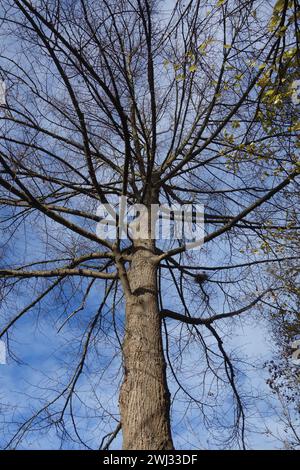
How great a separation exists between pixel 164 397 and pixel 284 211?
2430 millimetres

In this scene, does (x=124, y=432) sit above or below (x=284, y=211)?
below

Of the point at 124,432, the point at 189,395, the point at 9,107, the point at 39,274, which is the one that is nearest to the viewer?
the point at 124,432

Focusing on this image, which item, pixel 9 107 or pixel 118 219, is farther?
pixel 9 107

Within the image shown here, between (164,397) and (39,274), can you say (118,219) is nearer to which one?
(39,274)

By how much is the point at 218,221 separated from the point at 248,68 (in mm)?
1505

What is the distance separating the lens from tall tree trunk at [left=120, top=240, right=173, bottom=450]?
7.64 feet

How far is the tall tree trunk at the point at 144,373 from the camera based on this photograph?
233cm

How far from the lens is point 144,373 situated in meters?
2.62
